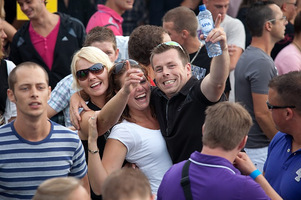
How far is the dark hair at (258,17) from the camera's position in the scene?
6.11 metres

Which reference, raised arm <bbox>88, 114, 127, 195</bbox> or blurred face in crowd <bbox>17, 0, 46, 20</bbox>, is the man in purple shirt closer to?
raised arm <bbox>88, 114, 127, 195</bbox>

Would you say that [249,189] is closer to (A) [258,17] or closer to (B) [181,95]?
(B) [181,95]

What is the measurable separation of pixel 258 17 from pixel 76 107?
8.80 ft

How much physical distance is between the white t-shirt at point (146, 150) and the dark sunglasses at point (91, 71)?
543 mm

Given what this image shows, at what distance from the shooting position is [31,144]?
12.1 feet

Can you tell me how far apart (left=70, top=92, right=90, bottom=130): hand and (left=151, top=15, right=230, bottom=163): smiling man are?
1.93 ft

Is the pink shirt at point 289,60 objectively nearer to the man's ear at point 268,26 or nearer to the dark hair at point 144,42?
the man's ear at point 268,26

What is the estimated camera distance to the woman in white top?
4102 millimetres

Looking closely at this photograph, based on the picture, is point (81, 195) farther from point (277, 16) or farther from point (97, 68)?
point (277, 16)

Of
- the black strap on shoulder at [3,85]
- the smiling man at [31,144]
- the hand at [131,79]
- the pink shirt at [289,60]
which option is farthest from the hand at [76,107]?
the pink shirt at [289,60]

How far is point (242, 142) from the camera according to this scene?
330 cm

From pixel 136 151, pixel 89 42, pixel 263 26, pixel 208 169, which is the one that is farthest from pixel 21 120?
pixel 263 26

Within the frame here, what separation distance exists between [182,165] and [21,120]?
1.18 meters

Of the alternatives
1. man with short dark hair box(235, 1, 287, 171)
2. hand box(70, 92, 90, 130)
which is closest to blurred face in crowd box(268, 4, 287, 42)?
man with short dark hair box(235, 1, 287, 171)
